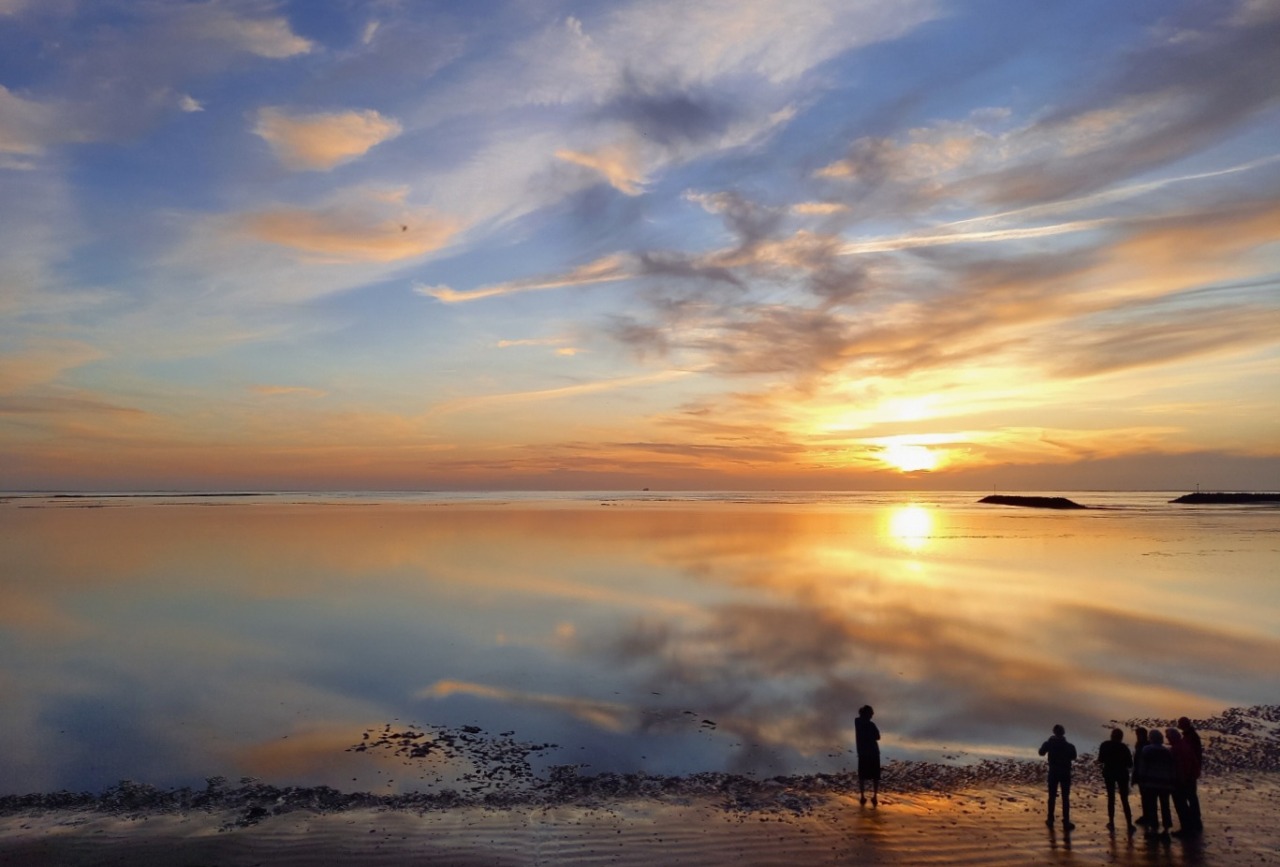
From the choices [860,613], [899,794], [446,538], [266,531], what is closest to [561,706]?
[899,794]

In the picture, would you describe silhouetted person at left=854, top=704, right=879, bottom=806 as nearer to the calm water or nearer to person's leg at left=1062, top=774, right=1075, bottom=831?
the calm water

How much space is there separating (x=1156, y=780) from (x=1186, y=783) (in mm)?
451

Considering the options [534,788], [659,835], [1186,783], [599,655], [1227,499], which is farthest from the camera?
[1227,499]

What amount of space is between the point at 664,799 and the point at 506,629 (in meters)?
16.4

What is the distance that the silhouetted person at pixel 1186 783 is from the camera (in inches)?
536

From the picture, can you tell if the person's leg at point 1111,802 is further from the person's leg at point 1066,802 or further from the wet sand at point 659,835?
the person's leg at point 1066,802

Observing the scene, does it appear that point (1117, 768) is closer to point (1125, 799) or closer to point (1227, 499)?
point (1125, 799)

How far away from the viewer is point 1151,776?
13.9m

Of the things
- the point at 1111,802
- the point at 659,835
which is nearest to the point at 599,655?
the point at 659,835

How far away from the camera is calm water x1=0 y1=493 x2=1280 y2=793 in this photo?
18641mm

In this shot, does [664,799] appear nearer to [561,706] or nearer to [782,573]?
[561,706]

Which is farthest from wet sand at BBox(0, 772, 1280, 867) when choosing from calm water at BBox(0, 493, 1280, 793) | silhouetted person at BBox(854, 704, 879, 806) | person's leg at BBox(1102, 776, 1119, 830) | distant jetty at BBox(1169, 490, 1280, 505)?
distant jetty at BBox(1169, 490, 1280, 505)

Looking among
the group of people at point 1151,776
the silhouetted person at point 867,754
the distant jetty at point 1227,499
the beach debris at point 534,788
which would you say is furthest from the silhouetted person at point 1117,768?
the distant jetty at point 1227,499

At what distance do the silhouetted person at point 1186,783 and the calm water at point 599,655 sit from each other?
4471 millimetres
